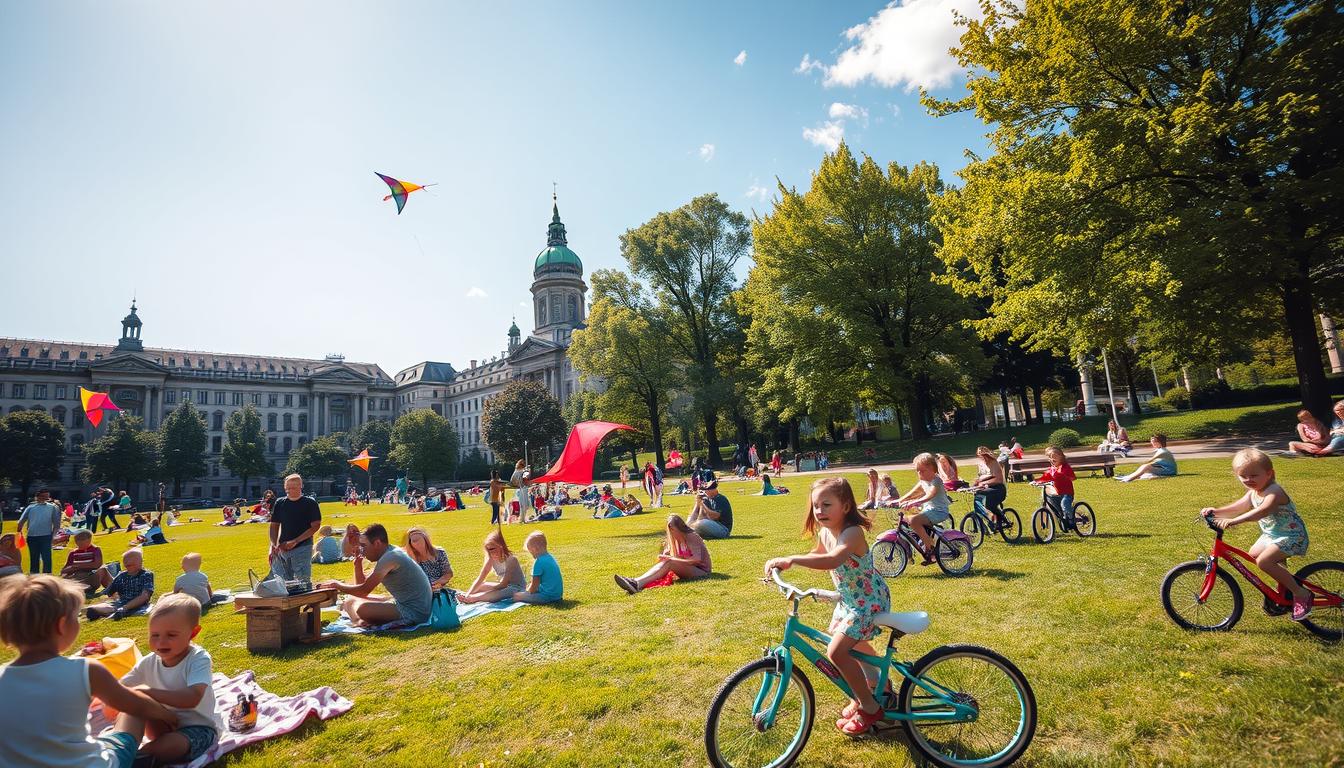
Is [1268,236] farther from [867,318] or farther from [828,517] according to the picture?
[828,517]

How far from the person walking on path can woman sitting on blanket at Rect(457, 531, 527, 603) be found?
11.2 metres

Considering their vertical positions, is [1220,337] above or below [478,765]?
above

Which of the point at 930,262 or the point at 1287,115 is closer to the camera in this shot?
the point at 1287,115

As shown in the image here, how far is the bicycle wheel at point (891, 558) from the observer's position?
384 inches

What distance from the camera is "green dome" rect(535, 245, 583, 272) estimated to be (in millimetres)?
116625

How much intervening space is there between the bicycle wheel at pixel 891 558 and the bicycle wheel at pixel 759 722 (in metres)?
Answer: 5.95

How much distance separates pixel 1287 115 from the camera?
1812 cm

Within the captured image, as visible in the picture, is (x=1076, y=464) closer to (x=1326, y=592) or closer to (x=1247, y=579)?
(x=1247, y=579)

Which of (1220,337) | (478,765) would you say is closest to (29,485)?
(478,765)

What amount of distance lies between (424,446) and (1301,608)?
93121 millimetres

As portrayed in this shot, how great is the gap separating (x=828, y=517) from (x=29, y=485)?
359 ft

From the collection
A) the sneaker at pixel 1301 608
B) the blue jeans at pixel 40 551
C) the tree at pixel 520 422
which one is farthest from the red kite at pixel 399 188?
the tree at pixel 520 422

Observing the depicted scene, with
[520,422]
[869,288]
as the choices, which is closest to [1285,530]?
[869,288]

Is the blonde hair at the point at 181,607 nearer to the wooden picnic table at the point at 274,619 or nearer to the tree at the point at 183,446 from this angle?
the wooden picnic table at the point at 274,619
